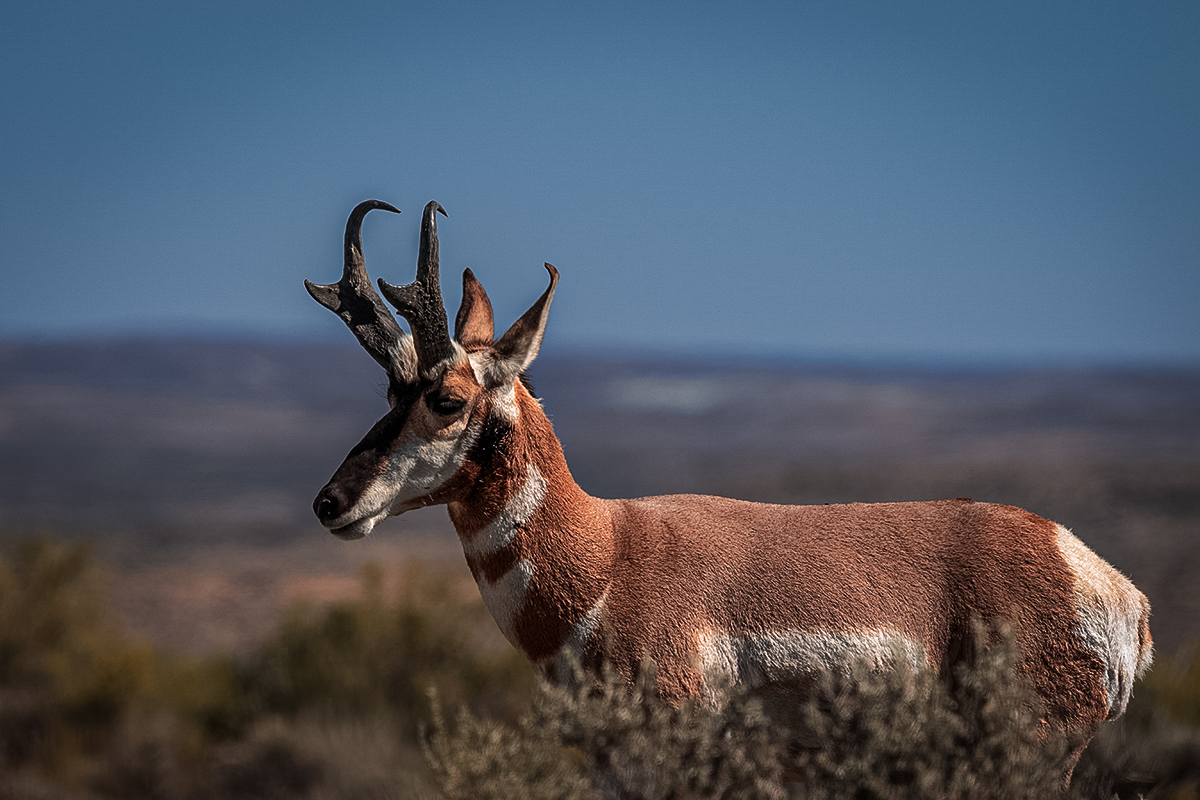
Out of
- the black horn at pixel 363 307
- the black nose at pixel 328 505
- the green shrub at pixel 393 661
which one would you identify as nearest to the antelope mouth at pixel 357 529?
the black nose at pixel 328 505

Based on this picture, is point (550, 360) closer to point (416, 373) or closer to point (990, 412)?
point (990, 412)

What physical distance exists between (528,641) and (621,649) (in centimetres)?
55

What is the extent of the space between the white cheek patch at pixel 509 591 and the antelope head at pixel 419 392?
510 mm

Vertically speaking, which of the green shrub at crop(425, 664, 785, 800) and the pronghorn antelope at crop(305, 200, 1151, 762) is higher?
the pronghorn antelope at crop(305, 200, 1151, 762)

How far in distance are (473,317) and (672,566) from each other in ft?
6.12

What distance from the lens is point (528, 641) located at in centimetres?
556

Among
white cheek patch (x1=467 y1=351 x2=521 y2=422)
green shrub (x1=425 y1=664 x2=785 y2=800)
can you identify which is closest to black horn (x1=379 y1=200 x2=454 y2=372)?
white cheek patch (x1=467 y1=351 x2=521 y2=422)

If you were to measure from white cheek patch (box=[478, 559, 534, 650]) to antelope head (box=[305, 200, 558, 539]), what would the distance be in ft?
1.67

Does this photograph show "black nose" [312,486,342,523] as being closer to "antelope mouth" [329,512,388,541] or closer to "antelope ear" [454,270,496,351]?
"antelope mouth" [329,512,388,541]

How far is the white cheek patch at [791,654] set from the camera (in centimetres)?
530

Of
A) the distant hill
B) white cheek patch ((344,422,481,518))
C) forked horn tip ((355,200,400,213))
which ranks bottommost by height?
the distant hill

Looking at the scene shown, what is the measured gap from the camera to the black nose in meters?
5.12

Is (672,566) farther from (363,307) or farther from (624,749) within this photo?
(363,307)

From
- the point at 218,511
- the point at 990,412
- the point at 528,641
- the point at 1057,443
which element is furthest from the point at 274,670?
the point at 990,412
